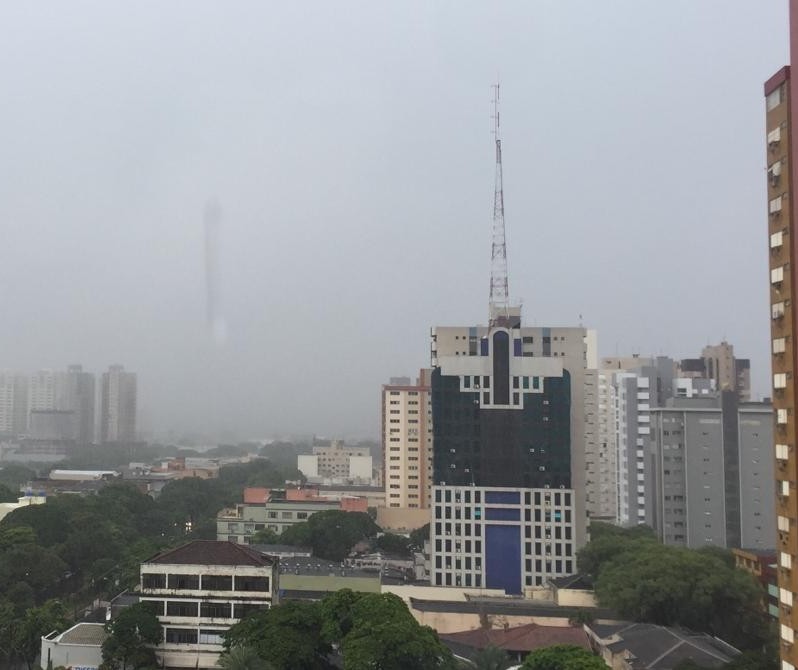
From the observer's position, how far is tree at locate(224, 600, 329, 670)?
9.72 metres

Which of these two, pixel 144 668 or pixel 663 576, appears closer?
pixel 144 668

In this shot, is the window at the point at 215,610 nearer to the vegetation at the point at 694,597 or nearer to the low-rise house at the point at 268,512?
the vegetation at the point at 694,597

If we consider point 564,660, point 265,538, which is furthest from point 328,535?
point 564,660

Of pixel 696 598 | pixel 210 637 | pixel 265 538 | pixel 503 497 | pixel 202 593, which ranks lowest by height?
pixel 265 538

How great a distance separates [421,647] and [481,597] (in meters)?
6.63

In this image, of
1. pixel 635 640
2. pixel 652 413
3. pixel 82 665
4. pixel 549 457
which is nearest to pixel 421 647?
pixel 635 640

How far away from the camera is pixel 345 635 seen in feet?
33.3

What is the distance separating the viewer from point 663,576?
12.9 metres

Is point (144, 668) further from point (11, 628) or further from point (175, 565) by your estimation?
point (11, 628)

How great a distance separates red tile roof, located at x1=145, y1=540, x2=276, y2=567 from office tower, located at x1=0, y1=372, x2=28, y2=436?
5391 cm

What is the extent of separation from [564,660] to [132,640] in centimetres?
559

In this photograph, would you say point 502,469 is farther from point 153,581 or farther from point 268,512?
point 268,512

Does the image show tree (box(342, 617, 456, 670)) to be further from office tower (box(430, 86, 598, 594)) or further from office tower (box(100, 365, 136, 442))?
office tower (box(100, 365, 136, 442))

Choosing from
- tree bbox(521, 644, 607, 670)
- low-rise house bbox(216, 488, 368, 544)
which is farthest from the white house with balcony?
low-rise house bbox(216, 488, 368, 544)
